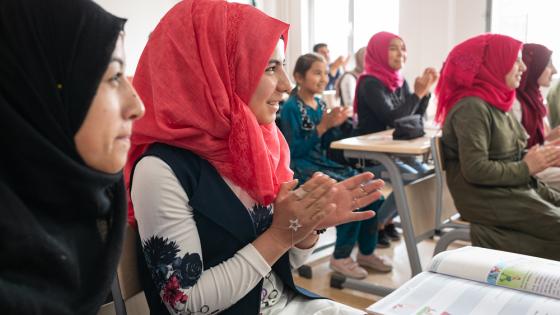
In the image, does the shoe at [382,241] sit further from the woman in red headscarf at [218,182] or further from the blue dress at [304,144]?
the woman in red headscarf at [218,182]

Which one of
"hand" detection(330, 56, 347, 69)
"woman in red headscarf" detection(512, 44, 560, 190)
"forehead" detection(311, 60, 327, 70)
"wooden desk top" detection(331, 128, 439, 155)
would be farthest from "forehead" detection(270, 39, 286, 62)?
"hand" detection(330, 56, 347, 69)

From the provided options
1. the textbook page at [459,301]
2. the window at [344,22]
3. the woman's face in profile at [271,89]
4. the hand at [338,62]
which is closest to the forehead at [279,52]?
the woman's face in profile at [271,89]

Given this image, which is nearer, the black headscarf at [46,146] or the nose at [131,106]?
the black headscarf at [46,146]

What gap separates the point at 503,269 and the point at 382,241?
2.12 m

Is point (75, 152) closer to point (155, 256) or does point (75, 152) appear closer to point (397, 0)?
point (155, 256)

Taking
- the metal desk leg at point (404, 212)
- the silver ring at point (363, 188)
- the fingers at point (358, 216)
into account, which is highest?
the silver ring at point (363, 188)

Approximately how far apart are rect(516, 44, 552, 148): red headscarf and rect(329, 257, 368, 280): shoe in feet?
3.72

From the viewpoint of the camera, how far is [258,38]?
1046 millimetres

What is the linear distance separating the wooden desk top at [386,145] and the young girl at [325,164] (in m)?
0.22

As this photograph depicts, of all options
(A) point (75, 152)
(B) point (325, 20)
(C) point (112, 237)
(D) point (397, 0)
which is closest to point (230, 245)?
(C) point (112, 237)

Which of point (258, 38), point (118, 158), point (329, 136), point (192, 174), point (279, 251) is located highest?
point (258, 38)

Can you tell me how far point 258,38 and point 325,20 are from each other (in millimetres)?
6828

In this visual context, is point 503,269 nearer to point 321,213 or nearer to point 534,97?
point 321,213

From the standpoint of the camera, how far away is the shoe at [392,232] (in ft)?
10.0
